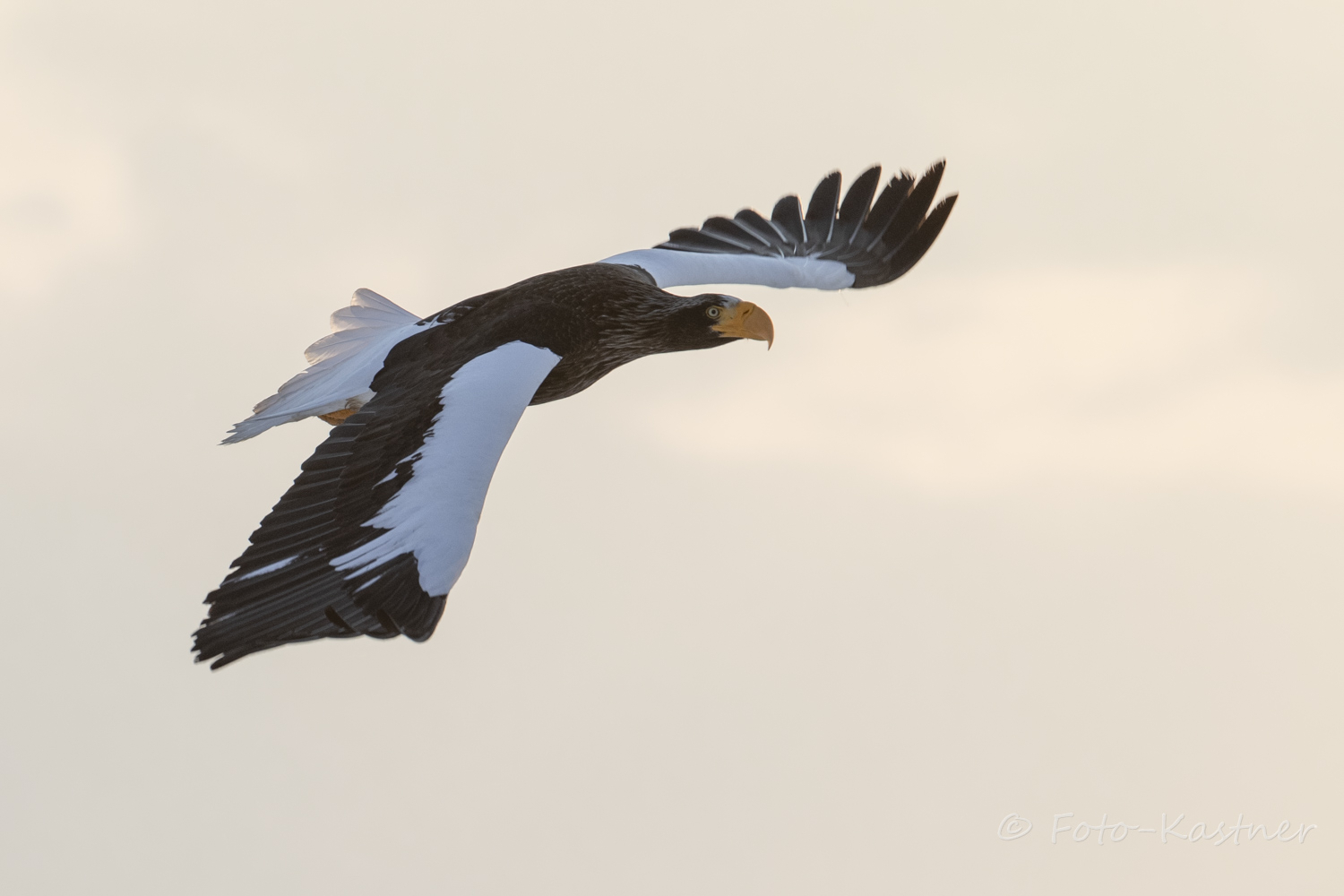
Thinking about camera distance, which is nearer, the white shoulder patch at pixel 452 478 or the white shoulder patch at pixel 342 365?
the white shoulder patch at pixel 452 478

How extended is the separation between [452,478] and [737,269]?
4.58 meters

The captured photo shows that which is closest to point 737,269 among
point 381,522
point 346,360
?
point 346,360

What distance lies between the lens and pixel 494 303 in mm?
9766

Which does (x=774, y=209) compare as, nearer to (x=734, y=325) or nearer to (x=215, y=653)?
(x=734, y=325)

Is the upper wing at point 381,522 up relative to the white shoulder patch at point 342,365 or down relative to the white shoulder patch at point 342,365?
down

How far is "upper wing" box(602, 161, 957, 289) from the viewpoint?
1179 centimetres

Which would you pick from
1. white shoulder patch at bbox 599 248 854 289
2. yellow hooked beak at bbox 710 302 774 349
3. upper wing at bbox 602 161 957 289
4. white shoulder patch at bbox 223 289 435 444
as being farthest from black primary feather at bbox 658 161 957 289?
white shoulder patch at bbox 223 289 435 444

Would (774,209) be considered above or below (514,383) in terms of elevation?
above

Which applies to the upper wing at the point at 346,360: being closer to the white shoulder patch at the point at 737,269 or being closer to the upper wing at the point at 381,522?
the upper wing at the point at 381,522

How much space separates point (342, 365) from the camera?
10.1 metres

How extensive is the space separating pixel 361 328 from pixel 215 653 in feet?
13.1

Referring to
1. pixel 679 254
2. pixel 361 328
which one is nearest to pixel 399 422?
pixel 361 328

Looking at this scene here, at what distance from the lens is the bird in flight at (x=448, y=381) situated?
7480 mm

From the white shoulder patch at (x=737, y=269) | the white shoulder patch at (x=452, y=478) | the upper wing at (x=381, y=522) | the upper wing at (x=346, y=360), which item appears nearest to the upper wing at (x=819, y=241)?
the white shoulder patch at (x=737, y=269)
